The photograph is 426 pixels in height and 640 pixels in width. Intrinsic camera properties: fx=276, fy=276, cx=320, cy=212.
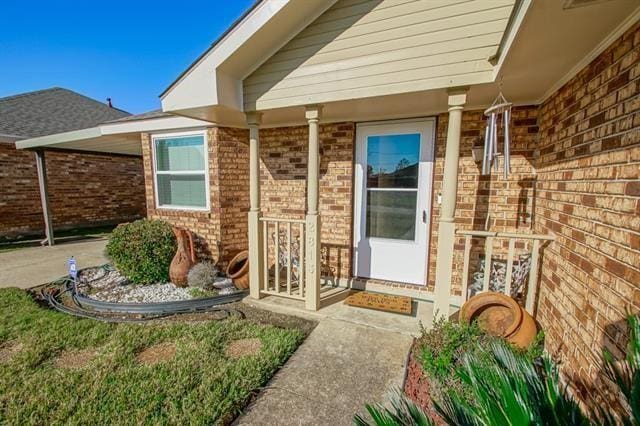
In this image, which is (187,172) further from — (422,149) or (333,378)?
(333,378)

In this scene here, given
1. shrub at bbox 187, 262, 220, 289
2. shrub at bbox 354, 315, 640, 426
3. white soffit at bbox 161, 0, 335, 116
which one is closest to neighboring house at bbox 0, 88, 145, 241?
shrub at bbox 187, 262, 220, 289

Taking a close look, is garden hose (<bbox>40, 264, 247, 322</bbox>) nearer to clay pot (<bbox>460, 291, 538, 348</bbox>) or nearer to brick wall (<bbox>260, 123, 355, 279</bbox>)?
brick wall (<bbox>260, 123, 355, 279</bbox>)

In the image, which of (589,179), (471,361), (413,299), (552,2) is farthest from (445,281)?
(552,2)

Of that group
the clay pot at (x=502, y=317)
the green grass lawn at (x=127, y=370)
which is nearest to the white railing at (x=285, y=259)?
the green grass lawn at (x=127, y=370)

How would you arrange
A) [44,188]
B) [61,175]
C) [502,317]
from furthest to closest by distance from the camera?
[61,175] → [44,188] → [502,317]

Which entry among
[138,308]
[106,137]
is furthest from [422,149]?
[106,137]

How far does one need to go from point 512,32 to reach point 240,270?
13.3ft

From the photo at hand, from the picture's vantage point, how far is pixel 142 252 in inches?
170

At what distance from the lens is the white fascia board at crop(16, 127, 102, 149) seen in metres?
5.29

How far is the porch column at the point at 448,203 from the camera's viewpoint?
2.54 m

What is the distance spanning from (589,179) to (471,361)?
1.68 m

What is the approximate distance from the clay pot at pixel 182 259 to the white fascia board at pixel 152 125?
1.74m

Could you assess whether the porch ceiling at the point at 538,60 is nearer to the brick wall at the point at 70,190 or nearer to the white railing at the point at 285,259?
the white railing at the point at 285,259

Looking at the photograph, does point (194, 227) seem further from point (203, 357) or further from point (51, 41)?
point (51, 41)
